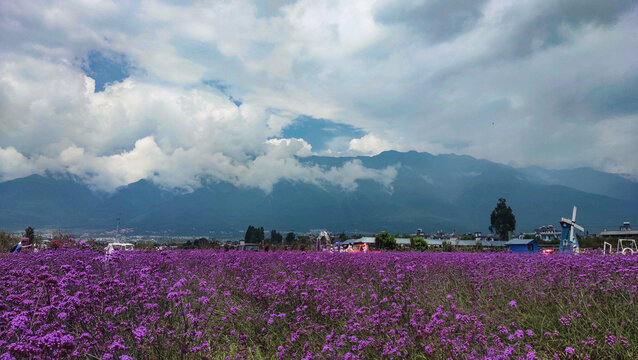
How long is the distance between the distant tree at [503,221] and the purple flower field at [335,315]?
98.0 metres

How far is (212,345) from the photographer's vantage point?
4.73 metres

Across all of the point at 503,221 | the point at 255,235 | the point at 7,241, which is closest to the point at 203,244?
the point at 7,241

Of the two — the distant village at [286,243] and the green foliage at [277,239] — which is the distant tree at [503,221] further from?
the green foliage at [277,239]

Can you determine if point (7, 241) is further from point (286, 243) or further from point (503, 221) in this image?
point (503, 221)

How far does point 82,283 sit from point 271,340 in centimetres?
249

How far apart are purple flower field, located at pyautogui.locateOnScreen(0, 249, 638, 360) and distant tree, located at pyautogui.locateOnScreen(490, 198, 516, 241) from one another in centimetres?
9800

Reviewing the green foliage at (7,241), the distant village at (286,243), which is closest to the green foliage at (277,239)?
the distant village at (286,243)

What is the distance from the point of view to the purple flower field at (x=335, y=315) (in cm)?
347

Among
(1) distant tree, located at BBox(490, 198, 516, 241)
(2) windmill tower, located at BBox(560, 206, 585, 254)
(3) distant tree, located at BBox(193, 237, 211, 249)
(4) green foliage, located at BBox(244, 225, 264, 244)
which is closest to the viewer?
(2) windmill tower, located at BBox(560, 206, 585, 254)

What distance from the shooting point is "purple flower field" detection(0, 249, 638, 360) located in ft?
11.4

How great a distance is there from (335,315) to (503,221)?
335ft

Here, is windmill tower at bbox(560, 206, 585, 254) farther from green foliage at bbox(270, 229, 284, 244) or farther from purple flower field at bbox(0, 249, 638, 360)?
green foliage at bbox(270, 229, 284, 244)

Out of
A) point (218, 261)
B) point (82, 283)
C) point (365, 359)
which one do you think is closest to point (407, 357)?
point (365, 359)

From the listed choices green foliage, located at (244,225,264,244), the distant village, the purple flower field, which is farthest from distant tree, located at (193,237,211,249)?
green foliage, located at (244,225,264,244)
